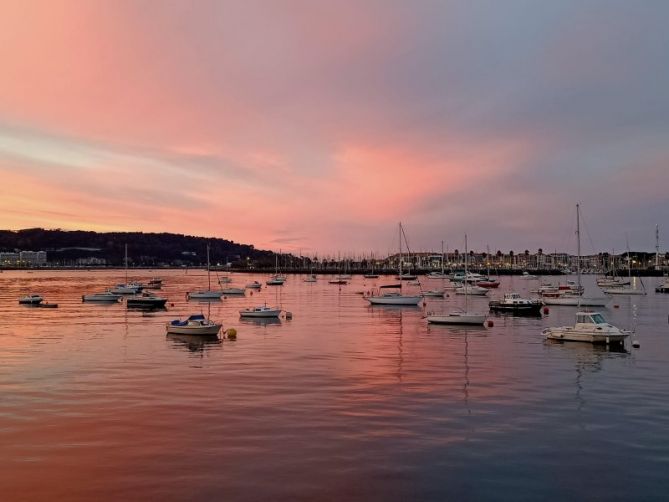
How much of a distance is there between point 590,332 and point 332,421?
1246 inches

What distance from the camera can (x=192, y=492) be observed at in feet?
52.2

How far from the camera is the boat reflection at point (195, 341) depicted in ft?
150

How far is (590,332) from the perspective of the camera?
46.9 metres

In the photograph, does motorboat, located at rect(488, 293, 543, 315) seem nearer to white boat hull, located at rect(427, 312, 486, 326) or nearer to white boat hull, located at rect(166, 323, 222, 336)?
white boat hull, located at rect(427, 312, 486, 326)

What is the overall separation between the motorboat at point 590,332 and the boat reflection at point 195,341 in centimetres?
2870

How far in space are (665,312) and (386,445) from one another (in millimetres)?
76135

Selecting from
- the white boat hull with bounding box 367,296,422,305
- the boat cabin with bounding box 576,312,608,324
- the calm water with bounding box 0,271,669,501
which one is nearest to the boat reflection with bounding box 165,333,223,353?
the calm water with bounding box 0,271,669,501

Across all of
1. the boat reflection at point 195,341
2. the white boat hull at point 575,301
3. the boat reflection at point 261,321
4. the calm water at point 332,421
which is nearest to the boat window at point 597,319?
the calm water at point 332,421

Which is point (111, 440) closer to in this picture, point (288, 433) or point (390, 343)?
point (288, 433)

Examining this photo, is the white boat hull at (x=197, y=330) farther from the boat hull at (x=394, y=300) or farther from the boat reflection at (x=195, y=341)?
the boat hull at (x=394, y=300)

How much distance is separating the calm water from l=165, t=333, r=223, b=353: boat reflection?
3.56 feet

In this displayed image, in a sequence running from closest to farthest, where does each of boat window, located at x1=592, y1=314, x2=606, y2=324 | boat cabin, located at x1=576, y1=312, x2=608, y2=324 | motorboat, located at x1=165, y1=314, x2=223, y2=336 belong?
boat window, located at x1=592, y1=314, x2=606, y2=324 → boat cabin, located at x1=576, y1=312, x2=608, y2=324 → motorboat, located at x1=165, y1=314, x2=223, y2=336

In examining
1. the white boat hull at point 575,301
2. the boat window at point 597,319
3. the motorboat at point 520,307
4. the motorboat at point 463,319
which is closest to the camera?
the boat window at point 597,319

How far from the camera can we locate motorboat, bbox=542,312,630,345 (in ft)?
152
